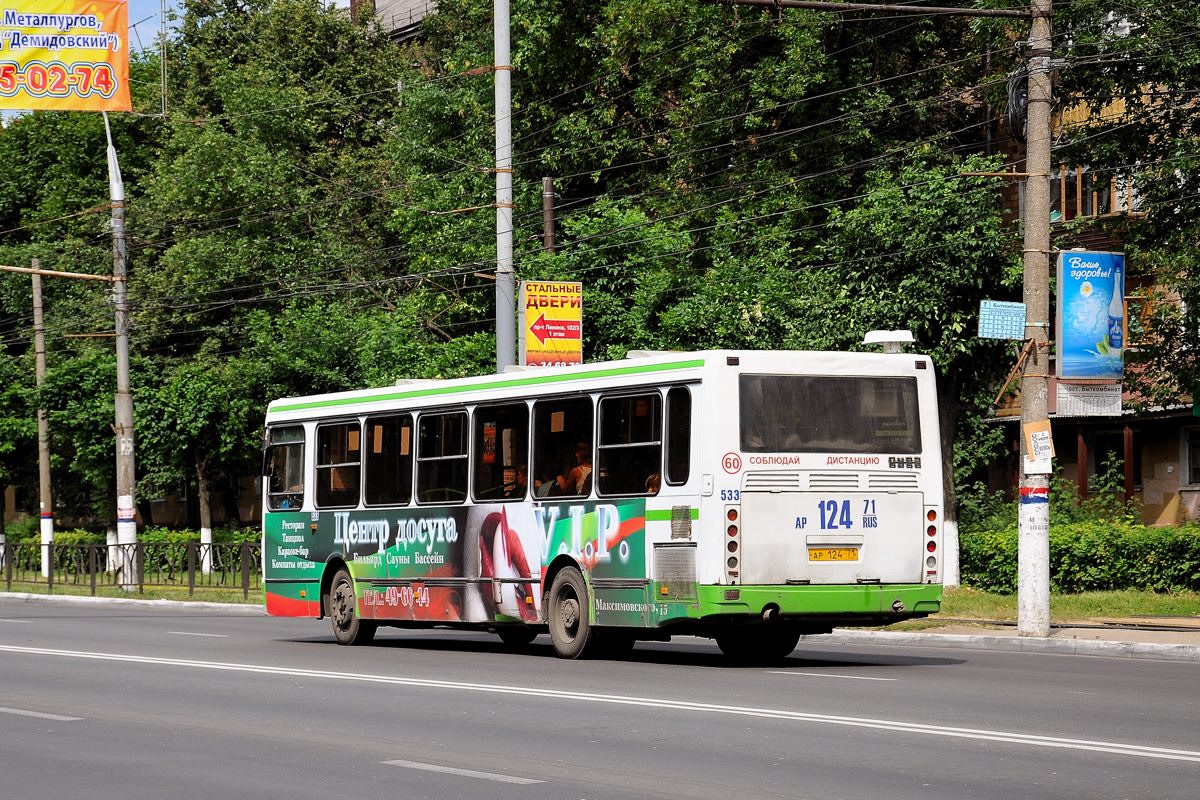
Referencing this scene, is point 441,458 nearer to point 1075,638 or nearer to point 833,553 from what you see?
point 833,553

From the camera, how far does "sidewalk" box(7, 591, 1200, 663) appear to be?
19578 millimetres

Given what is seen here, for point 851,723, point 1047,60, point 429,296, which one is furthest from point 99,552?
point 851,723

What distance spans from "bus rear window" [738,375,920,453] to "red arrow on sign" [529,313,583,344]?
1020 centimetres

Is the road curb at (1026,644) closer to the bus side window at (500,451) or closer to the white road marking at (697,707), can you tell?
the bus side window at (500,451)

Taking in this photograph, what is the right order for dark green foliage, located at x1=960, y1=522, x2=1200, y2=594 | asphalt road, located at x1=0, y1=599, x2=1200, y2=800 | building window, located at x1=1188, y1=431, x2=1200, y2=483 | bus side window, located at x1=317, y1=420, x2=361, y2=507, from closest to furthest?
asphalt road, located at x1=0, y1=599, x2=1200, y2=800
bus side window, located at x1=317, y1=420, x2=361, y2=507
dark green foliage, located at x1=960, y1=522, x2=1200, y2=594
building window, located at x1=1188, y1=431, x2=1200, y2=483

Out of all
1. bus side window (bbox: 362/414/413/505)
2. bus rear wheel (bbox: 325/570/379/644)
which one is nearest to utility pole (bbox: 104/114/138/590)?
bus rear wheel (bbox: 325/570/379/644)

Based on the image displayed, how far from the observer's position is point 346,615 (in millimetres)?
22719

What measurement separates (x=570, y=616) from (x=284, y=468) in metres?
6.52

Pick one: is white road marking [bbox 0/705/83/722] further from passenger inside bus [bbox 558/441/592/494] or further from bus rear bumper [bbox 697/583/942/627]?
passenger inside bus [bbox 558/441/592/494]

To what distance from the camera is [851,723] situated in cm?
1223

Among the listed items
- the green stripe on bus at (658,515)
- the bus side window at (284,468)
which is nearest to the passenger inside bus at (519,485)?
the green stripe on bus at (658,515)

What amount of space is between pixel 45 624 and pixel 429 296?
17542mm

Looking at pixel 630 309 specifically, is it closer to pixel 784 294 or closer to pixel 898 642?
pixel 784 294

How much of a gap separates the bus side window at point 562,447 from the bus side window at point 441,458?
58.2 inches
